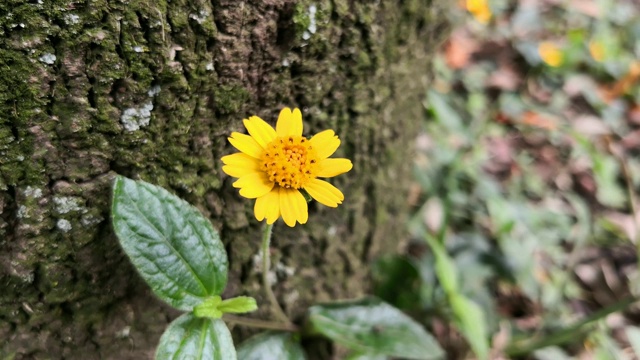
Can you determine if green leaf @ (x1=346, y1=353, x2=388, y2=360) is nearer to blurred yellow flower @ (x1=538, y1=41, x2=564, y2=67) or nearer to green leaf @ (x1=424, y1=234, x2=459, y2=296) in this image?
green leaf @ (x1=424, y1=234, x2=459, y2=296)

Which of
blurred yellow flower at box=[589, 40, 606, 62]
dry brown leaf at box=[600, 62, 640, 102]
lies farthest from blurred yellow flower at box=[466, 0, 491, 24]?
dry brown leaf at box=[600, 62, 640, 102]

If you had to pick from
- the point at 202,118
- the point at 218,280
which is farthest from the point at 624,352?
the point at 202,118

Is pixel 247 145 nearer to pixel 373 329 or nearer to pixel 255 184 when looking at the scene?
pixel 255 184

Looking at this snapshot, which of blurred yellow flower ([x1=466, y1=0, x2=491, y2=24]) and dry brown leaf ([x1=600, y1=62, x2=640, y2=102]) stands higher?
blurred yellow flower ([x1=466, y1=0, x2=491, y2=24])

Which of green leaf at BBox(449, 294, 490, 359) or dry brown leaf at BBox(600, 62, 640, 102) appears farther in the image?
dry brown leaf at BBox(600, 62, 640, 102)

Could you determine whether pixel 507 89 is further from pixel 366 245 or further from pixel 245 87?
pixel 245 87

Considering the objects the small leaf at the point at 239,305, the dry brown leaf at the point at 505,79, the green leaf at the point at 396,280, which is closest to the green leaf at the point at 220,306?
the small leaf at the point at 239,305

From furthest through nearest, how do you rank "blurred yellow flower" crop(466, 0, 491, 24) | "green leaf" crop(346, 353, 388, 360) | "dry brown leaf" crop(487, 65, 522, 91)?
"dry brown leaf" crop(487, 65, 522, 91) → "blurred yellow flower" crop(466, 0, 491, 24) → "green leaf" crop(346, 353, 388, 360)
